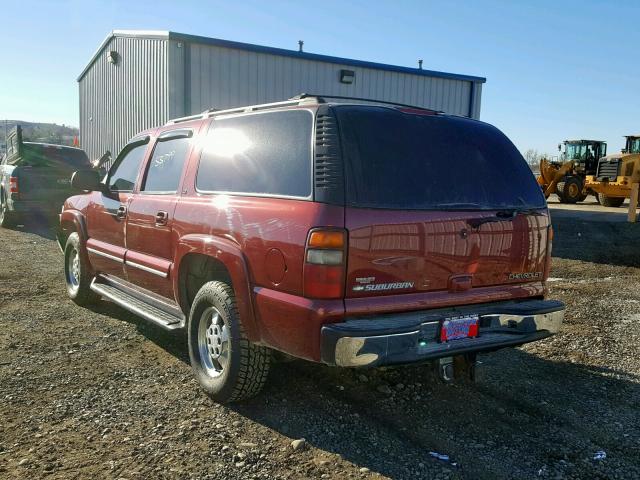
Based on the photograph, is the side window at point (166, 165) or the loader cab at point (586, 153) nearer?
the side window at point (166, 165)

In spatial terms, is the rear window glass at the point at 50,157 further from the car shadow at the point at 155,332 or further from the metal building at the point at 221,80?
the car shadow at the point at 155,332

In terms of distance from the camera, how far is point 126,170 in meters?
5.52

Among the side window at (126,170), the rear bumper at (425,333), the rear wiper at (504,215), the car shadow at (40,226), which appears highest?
the side window at (126,170)

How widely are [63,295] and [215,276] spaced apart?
360 centimetres

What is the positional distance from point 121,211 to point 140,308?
39.6 inches

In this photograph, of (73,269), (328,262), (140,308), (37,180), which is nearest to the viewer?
(328,262)

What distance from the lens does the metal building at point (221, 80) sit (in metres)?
12.2

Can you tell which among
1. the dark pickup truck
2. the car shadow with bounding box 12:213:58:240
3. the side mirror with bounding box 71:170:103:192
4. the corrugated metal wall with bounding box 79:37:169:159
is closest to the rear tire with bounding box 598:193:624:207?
the corrugated metal wall with bounding box 79:37:169:159

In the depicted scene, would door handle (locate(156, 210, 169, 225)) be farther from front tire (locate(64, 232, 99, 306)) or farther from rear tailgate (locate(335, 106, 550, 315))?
front tire (locate(64, 232, 99, 306))

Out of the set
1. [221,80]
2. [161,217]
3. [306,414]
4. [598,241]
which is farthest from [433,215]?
[598,241]

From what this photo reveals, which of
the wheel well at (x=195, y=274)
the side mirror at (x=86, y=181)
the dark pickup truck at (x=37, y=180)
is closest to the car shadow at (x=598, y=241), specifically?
the wheel well at (x=195, y=274)

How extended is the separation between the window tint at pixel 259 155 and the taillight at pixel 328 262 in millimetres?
310

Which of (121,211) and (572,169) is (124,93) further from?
(572,169)

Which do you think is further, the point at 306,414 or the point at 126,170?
the point at 126,170
